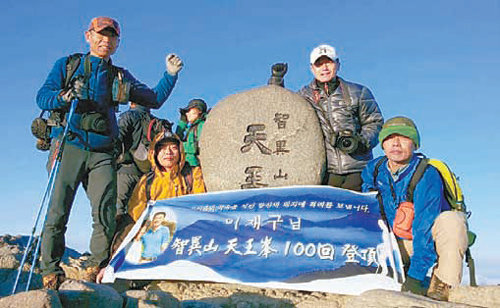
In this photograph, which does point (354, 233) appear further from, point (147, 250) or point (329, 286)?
point (147, 250)

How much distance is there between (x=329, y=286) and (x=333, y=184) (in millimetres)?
1901

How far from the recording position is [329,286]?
4.48m

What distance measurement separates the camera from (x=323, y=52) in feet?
20.0

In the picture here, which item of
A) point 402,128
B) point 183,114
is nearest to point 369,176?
point 402,128

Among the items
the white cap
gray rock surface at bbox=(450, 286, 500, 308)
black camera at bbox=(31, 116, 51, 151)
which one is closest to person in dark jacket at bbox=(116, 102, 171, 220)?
black camera at bbox=(31, 116, 51, 151)

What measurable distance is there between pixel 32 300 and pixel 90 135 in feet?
8.15

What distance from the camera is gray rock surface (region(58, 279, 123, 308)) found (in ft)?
9.70

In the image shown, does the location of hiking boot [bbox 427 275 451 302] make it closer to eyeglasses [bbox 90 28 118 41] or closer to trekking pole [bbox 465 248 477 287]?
trekking pole [bbox 465 248 477 287]

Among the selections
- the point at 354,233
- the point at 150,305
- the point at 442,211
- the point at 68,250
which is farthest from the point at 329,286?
the point at 68,250

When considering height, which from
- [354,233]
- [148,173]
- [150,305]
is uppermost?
[148,173]

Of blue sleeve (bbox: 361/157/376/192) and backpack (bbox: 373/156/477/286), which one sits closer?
backpack (bbox: 373/156/477/286)

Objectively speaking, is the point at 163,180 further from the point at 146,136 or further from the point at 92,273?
A: the point at 92,273

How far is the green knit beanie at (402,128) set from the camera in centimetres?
457

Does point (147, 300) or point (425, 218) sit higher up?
point (425, 218)
